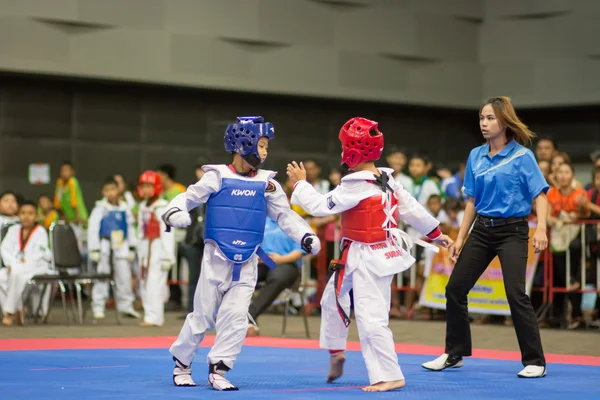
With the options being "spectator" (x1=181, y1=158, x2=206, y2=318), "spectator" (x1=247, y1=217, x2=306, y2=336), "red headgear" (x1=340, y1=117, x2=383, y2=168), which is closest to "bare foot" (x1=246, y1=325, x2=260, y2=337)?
"spectator" (x1=247, y1=217, x2=306, y2=336)

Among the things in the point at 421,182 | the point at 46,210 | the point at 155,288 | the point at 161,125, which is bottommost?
the point at 155,288

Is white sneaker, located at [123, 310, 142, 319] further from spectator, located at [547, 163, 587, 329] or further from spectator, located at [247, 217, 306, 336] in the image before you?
spectator, located at [547, 163, 587, 329]

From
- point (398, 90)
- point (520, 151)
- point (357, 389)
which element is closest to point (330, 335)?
point (357, 389)

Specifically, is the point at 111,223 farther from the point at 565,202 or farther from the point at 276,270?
the point at 565,202

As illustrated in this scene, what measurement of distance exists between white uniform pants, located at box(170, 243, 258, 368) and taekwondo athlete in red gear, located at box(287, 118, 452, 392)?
0.49 metres

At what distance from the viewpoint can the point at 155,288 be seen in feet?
34.6

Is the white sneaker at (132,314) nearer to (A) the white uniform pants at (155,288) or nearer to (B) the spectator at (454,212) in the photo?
(A) the white uniform pants at (155,288)

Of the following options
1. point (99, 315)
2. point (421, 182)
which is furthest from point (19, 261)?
point (421, 182)

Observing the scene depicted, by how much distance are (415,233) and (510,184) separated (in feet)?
18.2

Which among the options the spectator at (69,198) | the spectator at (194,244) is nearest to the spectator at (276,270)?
the spectator at (194,244)

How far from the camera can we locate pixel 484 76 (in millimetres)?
17578

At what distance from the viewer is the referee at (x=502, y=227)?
624cm

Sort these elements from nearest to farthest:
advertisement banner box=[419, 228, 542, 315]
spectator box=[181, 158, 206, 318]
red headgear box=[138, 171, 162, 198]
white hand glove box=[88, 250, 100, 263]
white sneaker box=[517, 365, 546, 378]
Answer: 1. white sneaker box=[517, 365, 546, 378]
2. advertisement banner box=[419, 228, 542, 315]
3. red headgear box=[138, 171, 162, 198]
4. spectator box=[181, 158, 206, 318]
5. white hand glove box=[88, 250, 100, 263]

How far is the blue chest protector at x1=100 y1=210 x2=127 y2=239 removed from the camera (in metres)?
11.4
